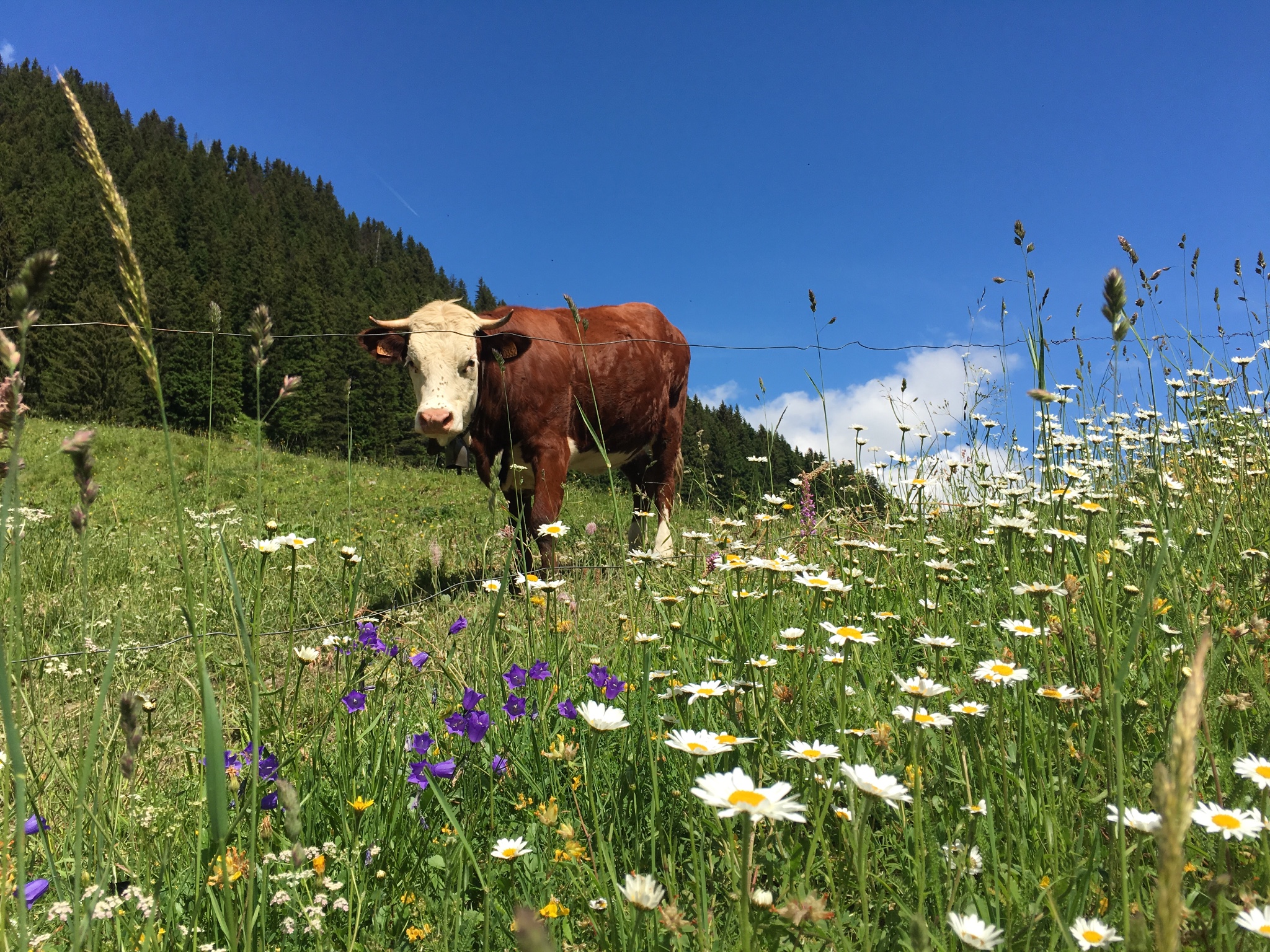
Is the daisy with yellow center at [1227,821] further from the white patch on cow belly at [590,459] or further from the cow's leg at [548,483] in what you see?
the white patch on cow belly at [590,459]

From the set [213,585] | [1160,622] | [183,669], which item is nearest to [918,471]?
[1160,622]

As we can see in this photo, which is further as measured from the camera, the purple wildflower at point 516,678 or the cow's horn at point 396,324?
the cow's horn at point 396,324

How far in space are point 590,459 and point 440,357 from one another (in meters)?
1.72

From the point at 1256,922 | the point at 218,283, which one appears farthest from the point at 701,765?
the point at 218,283

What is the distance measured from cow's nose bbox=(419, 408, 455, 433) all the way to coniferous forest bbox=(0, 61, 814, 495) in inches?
23.1

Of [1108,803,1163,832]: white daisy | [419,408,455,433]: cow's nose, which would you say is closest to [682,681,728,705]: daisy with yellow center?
[1108,803,1163,832]: white daisy

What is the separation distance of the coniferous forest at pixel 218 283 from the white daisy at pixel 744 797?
97 centimetres

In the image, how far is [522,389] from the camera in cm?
570

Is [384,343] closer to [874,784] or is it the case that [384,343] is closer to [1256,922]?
[874,784]

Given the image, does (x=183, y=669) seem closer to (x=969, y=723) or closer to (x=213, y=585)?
(x=213, y=585)

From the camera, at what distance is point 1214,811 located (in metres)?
1.18

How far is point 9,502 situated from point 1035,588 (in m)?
1.83

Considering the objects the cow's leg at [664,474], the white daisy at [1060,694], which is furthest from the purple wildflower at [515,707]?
the cow's leg at [664,474]

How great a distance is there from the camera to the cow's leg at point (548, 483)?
548 cm
